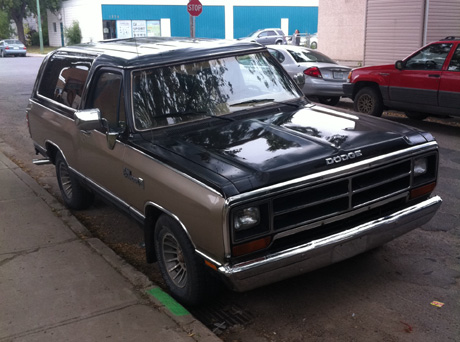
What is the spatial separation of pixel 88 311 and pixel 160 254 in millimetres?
708

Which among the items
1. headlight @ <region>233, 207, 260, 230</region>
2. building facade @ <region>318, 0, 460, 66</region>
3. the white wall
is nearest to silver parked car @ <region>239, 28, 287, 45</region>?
the white wall

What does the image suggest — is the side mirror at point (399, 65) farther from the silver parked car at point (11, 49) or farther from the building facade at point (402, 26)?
the silver parked car at point (11, 49)

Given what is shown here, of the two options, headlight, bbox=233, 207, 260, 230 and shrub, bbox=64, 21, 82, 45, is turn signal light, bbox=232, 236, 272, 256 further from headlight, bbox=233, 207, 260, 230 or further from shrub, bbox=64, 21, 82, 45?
shrub, bbox=64, 21, 82, 45

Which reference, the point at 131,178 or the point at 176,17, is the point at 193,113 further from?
the point at 176,17

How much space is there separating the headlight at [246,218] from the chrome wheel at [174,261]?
2.41 ft

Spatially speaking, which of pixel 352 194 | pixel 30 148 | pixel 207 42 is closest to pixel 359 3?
pixel 30 148

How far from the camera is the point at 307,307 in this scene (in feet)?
14.0

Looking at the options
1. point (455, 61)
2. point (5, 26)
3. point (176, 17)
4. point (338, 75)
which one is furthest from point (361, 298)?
point (5, 26)

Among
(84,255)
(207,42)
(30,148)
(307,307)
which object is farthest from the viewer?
(30,148)

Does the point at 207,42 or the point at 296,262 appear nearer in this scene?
the point at 296,262

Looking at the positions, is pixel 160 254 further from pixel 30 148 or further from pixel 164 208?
pixel 30 148

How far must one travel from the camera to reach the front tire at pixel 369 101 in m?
11.4

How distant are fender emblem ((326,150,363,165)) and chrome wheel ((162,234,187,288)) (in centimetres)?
129

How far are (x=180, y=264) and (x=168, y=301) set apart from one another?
0.97 ft
